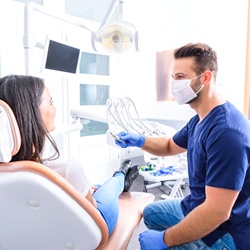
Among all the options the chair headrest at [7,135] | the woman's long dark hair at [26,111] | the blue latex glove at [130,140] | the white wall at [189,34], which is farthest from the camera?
the white wall at [189,34]

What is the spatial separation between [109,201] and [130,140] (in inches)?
18.8

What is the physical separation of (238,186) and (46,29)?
2.38m

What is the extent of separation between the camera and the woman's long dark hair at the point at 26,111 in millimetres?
869

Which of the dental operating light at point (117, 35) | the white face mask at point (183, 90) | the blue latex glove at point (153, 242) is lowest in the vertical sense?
the blue latex glove at point (153, 242)

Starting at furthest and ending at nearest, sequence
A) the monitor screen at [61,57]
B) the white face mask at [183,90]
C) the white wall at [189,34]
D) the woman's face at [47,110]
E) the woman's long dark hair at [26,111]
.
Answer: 1. the white wall at [189,34]
2. the monitor screen at [61,57]
3. the white face mask at [183,90]
4. the woman's face at [47,110]
5. the woman's long dark hair at [26,111]

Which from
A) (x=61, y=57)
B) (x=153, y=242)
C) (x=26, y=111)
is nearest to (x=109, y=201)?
(x=153, y=242)

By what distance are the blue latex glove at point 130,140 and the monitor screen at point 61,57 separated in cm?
56

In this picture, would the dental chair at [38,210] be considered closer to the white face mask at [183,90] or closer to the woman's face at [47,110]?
the woman's face at [47,110]

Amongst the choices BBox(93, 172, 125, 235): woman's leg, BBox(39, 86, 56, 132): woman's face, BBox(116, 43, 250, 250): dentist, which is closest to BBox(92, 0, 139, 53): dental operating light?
BBox(116, 43, 250, 250): dentist

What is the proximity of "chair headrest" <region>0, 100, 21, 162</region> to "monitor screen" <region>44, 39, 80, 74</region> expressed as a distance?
88 centimetres

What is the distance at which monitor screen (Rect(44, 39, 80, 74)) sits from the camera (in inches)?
56.0

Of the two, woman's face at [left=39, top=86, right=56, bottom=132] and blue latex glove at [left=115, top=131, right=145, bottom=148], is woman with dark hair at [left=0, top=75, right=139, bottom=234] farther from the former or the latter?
blue latex glove at [left=115, top=131, right=145, bottom=148]

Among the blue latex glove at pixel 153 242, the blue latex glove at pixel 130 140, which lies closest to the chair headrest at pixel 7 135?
the blue latex glove at pixel 153 242

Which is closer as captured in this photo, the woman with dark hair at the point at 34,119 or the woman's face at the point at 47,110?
the woman with dark hair at the point at 34,119
